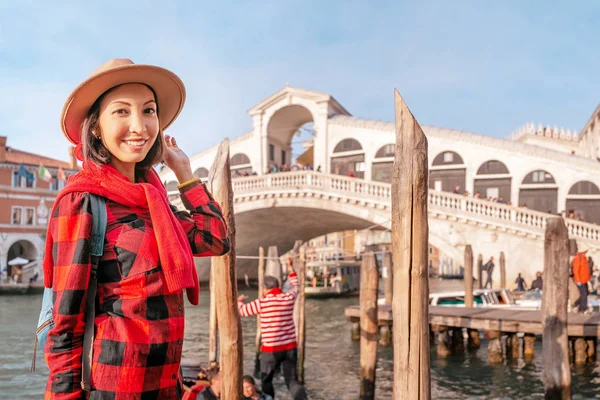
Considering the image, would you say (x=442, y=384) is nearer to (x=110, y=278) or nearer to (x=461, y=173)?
(x=110, y=278)

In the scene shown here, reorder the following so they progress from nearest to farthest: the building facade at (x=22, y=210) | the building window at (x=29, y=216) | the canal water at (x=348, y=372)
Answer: the canal water at (x=348, y=372) → the building facade at (x=22, y=210) → the building window at (x=29, y=216)

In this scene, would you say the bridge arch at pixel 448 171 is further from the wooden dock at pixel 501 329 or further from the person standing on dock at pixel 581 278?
the person standing on dock at pixel 581 278

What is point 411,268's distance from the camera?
8.12 ft

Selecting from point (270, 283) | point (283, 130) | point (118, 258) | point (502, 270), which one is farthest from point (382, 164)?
point (118, 258)

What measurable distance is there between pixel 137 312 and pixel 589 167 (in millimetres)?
15322

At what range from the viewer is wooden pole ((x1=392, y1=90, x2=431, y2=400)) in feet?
8.10

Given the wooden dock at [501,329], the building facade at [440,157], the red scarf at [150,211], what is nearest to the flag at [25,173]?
the building facade at [440,157]

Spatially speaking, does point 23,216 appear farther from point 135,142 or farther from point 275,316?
point 135,142

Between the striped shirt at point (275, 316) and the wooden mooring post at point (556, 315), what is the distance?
2187mm

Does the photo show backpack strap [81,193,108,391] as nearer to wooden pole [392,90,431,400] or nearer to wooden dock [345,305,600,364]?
wooden pole [392,90,431,400]

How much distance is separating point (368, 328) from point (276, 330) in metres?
1.72

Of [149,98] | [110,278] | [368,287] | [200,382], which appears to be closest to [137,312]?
[110,278]

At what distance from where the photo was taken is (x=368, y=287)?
6.02 m

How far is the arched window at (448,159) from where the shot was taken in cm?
1605
